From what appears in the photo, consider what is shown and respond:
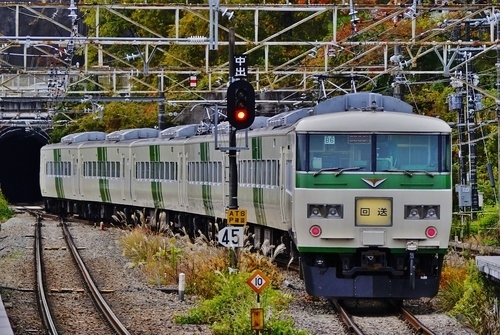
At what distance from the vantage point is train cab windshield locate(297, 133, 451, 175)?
15797mm

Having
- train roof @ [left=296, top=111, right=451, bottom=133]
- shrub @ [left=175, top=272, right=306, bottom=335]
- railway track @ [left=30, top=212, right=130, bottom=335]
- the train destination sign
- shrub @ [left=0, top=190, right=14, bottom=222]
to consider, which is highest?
train roof @ [left=296, top=111, right=451, bottom=133]

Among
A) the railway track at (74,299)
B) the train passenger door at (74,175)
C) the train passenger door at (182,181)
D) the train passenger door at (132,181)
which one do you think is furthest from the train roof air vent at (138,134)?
the railway track at (74,299)

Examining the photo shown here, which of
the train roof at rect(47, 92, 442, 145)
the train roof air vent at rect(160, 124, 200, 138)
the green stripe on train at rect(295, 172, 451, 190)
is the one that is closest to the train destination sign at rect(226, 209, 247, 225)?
the green stripe on train at rect(295, 172, 451, 190)

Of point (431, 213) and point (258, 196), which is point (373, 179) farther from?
point (258, 196)

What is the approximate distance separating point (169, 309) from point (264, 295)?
2.10m

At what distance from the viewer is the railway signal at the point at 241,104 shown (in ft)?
51.7

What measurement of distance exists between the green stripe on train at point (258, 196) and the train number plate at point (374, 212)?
4.86 metres

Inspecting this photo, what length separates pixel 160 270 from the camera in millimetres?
20062

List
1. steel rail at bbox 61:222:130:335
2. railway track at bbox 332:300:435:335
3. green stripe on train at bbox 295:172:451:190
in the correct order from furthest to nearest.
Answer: green stripe on train at bbox 295:172:451:190 → steel rail at bbox 61:222:130:335 → railway track at bbox 332:300:435:335

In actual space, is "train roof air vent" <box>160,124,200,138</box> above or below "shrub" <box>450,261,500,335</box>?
above

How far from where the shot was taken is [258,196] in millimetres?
20906

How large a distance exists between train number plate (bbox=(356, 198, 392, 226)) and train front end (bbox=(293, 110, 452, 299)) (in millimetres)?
12

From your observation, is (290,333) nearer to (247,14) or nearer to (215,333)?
(215,333)

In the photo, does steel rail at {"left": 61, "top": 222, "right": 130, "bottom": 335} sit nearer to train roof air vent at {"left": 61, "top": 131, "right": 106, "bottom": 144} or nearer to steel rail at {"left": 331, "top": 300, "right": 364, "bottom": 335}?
steel rail at {"left": 331, "top": 300, "right": 364, "bottom": 335}
